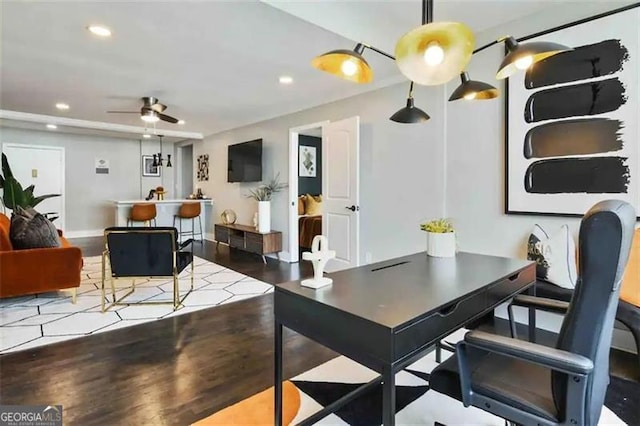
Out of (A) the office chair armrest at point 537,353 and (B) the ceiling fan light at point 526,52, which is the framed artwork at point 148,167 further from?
(A) the office chair armrest at point 537,353

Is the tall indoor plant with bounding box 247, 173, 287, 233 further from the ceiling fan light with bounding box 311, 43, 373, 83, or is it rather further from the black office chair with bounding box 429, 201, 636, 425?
the black office chair with bounding box 429, 201, 636, 425

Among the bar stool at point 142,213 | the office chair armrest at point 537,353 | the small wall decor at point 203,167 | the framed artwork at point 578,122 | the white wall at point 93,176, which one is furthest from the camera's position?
the small wall decor at point 203,167

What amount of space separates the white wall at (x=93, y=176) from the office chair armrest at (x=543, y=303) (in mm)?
9225

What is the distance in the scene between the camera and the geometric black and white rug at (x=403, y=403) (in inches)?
69.6

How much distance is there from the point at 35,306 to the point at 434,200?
165 inches

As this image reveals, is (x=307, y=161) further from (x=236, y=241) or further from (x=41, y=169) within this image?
(x=41, y=169)

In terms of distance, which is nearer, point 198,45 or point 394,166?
point 198,45

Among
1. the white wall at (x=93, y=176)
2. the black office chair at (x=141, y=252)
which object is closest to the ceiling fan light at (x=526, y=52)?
the black office chair at (x=141, y=252)

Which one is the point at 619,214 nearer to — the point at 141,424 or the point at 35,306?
the point at 141,424

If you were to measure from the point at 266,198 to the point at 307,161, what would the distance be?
183 centimetres

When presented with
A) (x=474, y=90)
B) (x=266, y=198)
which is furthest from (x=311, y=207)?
(x=474, y=90)

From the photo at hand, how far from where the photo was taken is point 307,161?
752 centimetres

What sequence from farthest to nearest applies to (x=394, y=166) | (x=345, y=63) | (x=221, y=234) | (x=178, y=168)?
1. (x=178, y=168)
2. (x=221, y=234)
3. (x=394, y=166)
4. (x=345, y=63)

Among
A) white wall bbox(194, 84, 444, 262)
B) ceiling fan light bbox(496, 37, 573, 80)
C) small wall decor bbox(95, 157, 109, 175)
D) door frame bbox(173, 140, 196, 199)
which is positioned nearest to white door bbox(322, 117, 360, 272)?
white wall bbox(194, 84, 444, 262)
